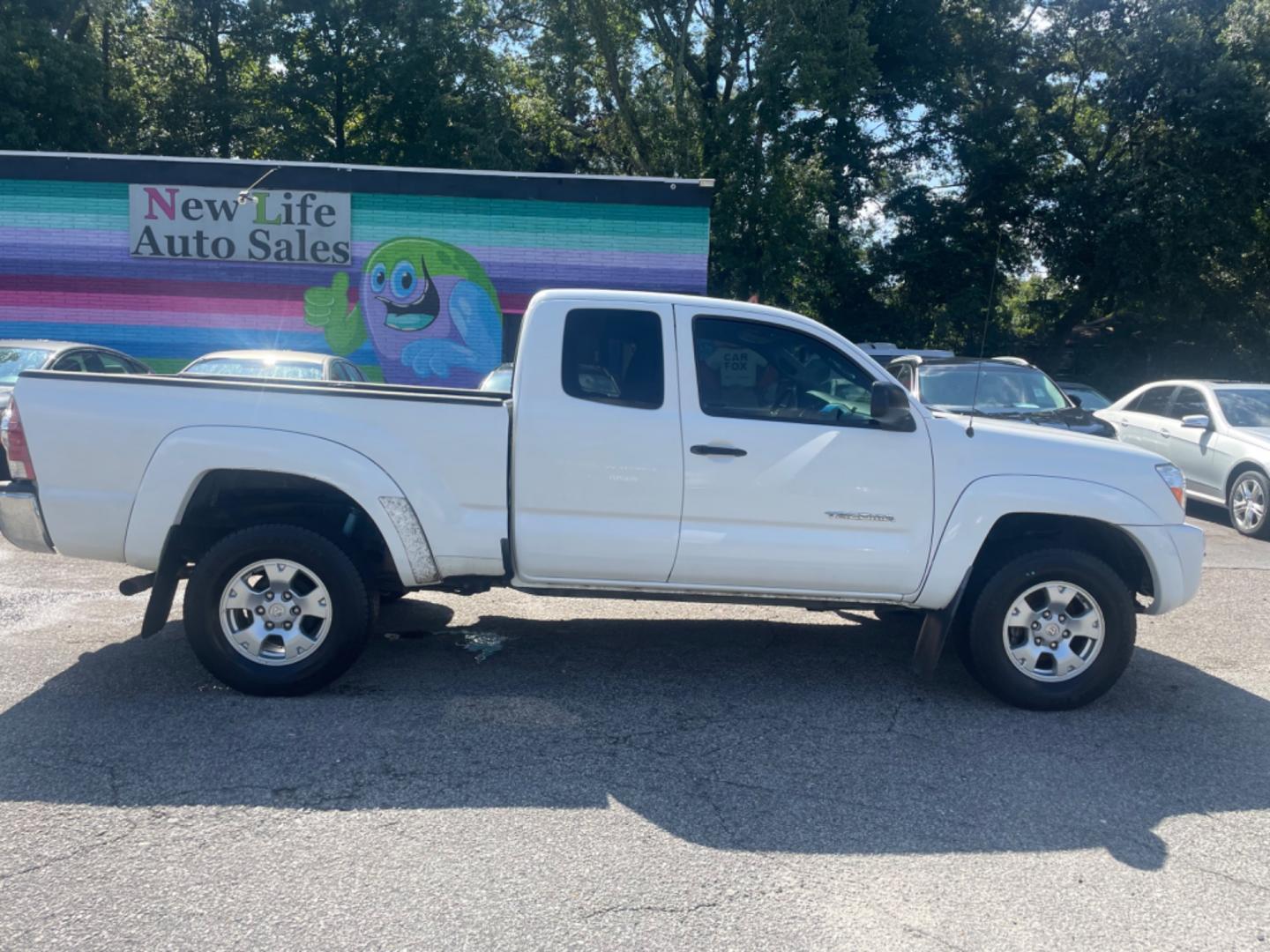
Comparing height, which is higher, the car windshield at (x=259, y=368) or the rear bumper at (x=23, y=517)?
the car windshield at (x=259, y=368)

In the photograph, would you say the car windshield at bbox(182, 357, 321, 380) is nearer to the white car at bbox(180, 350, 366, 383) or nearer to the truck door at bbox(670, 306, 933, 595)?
the white car at bbox(180, 350, 366, 383)

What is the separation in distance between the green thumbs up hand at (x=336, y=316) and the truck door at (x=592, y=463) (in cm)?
1258

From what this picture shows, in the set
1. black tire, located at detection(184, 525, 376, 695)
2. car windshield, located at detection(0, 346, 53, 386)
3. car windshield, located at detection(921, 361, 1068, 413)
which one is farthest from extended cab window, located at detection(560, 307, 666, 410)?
car windshield, located at detection(0, 346, 53, 386)

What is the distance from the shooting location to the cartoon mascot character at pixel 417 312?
17172 mm

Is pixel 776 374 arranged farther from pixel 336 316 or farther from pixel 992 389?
pixel 336 316

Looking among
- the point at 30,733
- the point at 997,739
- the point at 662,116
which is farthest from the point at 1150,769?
the point at 662,116

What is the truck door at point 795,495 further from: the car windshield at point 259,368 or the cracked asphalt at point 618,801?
the car windshield at point 259,368

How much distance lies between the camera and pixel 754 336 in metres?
5.62

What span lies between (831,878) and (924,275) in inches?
1012

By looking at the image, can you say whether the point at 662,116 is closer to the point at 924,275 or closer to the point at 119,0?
the point at 924,275

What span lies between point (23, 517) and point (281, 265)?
1251 centimetres

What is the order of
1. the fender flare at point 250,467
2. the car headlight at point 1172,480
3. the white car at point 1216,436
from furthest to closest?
1. the white car at point 1216,436
2. the car headlight at point 1172,480
3. the fender flare at point 250,467

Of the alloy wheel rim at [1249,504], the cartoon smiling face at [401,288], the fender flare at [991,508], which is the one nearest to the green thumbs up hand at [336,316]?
the cartoon smiling face at [401,288]

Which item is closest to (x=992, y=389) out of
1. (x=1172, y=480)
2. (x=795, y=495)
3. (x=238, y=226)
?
(x=1172, y=480)
